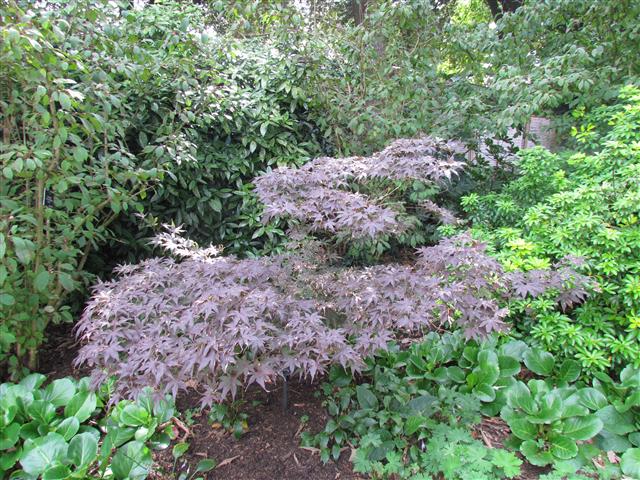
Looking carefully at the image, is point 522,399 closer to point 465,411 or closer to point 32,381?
point 465,411

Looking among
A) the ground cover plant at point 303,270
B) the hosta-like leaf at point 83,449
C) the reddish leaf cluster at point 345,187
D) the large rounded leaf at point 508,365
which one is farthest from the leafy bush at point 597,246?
the hosta-like leaf at point 83,449

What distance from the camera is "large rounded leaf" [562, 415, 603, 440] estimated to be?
6.91 ft

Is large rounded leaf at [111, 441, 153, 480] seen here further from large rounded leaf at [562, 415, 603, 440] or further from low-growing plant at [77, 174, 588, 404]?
large rounded leaf at [562, 415, 603, 440]

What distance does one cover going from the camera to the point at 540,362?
8.36 feet

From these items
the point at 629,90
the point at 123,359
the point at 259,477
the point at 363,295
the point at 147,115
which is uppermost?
the point at 147,115

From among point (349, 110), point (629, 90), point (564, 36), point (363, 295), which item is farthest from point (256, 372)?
point (564, 36)

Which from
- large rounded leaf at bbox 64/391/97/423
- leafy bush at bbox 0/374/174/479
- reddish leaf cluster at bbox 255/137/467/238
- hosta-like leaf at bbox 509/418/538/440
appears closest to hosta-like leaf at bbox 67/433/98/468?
leafy bush at bbox 0/374/174/479

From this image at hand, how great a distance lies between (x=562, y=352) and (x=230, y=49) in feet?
10.3

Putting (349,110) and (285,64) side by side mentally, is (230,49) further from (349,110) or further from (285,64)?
(349,110)

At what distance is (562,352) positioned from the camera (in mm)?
2619

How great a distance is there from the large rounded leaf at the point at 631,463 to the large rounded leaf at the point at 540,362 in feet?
1.82

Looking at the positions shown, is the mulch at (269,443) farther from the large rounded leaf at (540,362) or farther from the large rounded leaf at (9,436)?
the large rounded leaf at (9,436)

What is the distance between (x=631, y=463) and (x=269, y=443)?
5.68 feet

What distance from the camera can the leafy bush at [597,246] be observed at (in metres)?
2.49
